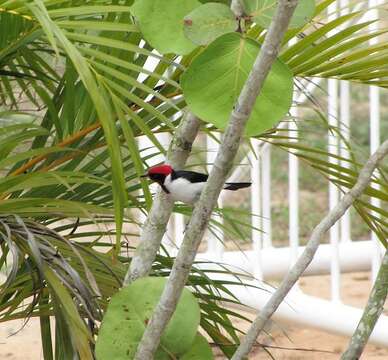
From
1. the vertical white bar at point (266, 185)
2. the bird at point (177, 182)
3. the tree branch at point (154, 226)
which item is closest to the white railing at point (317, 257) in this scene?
the vertical white bar at point (266, 185)

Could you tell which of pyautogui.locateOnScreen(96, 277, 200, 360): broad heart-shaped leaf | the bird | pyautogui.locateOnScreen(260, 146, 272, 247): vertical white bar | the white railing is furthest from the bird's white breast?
pyautogui.locateOnScreen(260, 146, 272, 247): vertical white bar

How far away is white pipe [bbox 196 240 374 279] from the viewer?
126 inches

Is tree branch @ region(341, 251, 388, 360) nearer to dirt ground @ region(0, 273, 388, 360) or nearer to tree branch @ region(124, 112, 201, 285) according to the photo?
tree branch @ region(124, 112, 201, 285)

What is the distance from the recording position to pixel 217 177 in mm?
1082

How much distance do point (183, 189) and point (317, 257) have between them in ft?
5.93

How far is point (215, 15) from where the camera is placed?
1139 mm

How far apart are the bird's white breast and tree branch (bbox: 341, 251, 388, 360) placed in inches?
14.0

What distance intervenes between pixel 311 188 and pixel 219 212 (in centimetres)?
346

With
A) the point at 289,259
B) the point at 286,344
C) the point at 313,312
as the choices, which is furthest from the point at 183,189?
the point at 286,344

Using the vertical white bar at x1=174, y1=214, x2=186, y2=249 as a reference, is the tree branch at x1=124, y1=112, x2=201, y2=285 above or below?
above

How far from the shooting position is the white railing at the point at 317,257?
3.01 m

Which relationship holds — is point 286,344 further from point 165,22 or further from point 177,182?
point 165,22

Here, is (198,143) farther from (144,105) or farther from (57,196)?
(144,105)

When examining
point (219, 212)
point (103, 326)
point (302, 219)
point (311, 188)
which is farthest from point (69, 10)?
point (311, 188)
